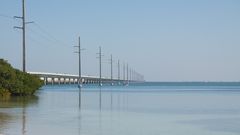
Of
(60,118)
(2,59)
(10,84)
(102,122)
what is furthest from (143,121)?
(2,59)

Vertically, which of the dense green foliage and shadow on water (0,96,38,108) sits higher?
the dense green foliage

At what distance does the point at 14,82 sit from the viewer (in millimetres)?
46062

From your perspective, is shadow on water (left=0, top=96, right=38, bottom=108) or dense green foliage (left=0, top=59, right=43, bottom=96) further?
dense green foliage (left=0, top=59, right=43, bottom=96)

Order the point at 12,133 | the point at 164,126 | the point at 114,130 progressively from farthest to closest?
the point at 164,126 → the point at 114,130 → the point at 12,133

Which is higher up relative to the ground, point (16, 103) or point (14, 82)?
point (14, 82)

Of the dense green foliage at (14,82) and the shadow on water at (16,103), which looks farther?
the dense green foliage at (14,82)

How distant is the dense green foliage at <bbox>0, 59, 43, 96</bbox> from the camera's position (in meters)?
45.1

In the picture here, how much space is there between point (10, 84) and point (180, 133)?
30123mm

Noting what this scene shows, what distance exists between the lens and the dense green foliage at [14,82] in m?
45.1

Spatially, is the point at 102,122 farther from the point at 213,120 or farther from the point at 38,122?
the point at 213,120

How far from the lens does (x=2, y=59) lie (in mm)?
50094

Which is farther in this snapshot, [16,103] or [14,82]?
[14,82]

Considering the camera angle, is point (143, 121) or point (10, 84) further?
point (10, 84)

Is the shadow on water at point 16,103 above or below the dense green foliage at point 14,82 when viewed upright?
below
